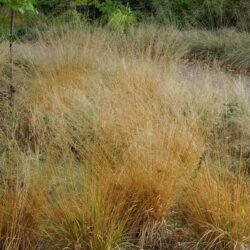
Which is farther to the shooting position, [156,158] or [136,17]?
[136,17]

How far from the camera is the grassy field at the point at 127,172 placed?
9.81 feet

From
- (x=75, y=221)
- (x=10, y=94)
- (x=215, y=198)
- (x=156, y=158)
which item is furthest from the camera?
(x=10, y=94)

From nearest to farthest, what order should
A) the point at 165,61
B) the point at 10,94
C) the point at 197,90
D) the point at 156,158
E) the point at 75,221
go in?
the point at 75,221
the point at 156,158
the point at 197,90
the point at 10,94
the point at 165,61

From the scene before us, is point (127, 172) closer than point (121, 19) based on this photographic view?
Yes

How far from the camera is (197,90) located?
210 inches

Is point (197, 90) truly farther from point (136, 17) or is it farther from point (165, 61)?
point (136, 17)

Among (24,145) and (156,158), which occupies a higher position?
(156,158)

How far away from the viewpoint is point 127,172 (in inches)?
129

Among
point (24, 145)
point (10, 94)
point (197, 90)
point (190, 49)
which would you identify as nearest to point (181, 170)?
point (24, 145)

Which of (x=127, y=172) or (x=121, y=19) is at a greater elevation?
(x=127, y=172)

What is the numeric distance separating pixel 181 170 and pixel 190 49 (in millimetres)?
6472

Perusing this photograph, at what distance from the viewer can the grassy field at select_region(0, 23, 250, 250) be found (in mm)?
2990

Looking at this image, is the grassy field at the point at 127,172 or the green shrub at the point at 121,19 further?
the green shrub at the point at 121,19

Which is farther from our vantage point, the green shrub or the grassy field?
the green shrub
